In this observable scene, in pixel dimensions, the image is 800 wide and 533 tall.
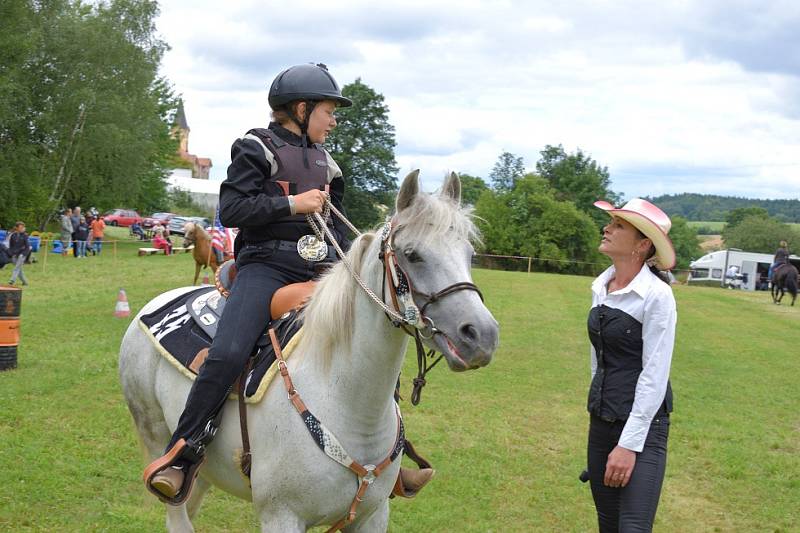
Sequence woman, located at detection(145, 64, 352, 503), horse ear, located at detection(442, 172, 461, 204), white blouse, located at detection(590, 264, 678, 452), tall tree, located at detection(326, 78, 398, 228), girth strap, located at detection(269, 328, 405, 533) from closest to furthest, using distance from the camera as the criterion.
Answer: horse ear, located at detection(442, 172, 461, 204), girth strap, located at detection(269, 328, 405, 533), white blouse, located at detection(590, 264, 678, 452), woman, located at detection(145, 64, 352, 503), tall tree, located at detection(326, 78, 398, 228)

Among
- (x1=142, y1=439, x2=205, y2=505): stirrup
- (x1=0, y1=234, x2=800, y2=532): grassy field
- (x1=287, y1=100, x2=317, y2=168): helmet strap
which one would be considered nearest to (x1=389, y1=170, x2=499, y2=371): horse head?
(x1=287, y1=100, x2=317, y2=168): helmet strap

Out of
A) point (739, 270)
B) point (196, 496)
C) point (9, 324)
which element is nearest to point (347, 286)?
point (196, 496)

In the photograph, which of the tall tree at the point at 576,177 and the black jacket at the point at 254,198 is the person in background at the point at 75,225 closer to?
the black jacket at the point at 254,198

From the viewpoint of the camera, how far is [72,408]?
9000 mm

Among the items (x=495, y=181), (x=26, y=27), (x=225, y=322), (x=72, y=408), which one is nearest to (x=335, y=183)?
(x=225, y=322)

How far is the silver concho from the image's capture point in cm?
396

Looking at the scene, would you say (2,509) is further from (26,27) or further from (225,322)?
(26,27)

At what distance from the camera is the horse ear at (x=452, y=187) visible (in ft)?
10.8

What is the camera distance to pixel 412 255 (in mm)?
3062

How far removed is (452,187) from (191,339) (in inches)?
79.8

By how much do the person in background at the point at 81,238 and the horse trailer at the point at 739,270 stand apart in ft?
131

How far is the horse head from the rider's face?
3.68ft

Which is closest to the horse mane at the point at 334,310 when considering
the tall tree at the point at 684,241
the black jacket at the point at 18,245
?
the black jacket at the point at 18,245

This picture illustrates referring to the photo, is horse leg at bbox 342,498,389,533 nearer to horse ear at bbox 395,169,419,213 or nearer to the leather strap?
the leather strap
